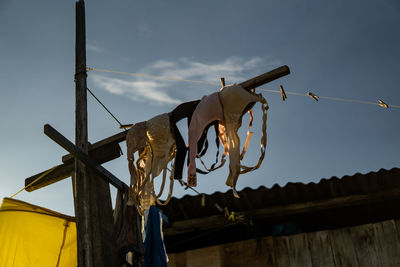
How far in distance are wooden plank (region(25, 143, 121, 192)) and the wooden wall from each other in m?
2.36

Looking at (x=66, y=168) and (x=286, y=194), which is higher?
(x=66, y=168)

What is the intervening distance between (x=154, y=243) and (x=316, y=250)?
2.26 meters

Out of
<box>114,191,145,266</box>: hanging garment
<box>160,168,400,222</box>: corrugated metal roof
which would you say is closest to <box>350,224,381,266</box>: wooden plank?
<box>160,168,400,222</box>: corrugated metal roof

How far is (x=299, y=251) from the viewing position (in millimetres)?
6941

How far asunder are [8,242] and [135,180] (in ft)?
4.70

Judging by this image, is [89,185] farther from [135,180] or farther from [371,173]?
[371,173]

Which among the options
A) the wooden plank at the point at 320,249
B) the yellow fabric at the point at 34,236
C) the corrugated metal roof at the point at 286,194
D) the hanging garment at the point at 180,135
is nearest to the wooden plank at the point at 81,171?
the yellow fabric at the point at 34,236

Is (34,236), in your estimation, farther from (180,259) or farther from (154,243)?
(180,259)

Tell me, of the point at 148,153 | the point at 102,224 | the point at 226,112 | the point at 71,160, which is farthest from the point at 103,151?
the point at 226,112

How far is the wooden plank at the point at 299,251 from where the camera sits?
6863mm

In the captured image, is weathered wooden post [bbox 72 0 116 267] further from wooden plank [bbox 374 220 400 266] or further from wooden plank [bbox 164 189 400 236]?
wooden plank [bbox 374 220 400 266]

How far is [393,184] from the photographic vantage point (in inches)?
259

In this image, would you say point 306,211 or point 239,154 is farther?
point 306,211

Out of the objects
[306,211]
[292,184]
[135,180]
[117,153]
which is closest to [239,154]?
[135,180]
